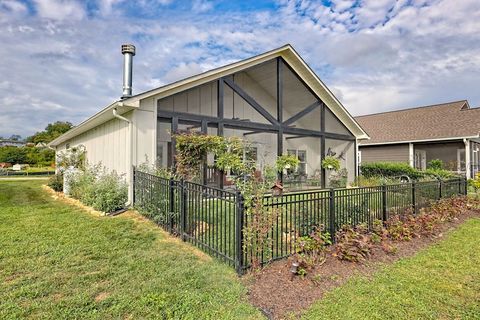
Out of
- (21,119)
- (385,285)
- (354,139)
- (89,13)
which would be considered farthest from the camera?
(21,119)

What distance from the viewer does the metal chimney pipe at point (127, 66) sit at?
8508 millimetres

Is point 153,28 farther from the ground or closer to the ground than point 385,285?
farther from the ground

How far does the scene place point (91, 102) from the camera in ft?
80.9

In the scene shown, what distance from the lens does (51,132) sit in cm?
4231

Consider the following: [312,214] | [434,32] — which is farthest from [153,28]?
[434,32]

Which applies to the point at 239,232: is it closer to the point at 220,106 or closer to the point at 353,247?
the point at 353,247

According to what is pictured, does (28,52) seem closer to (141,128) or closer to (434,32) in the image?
(141,128)

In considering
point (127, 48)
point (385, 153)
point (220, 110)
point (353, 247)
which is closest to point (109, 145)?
point (127, 48)

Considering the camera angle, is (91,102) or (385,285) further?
(91,102)

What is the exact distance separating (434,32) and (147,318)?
48.8ft

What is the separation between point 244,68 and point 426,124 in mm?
15277

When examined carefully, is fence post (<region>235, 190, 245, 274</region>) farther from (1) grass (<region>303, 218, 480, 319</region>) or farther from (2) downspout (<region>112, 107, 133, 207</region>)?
(2) downspout (<region>112, 107, 133, 207</region>)

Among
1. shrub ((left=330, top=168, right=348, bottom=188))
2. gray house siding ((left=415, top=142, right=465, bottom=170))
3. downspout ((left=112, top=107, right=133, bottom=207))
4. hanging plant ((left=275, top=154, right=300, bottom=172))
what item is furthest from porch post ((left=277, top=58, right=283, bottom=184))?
gray house siding ((left=415, top=142, right=465, bottom=170))

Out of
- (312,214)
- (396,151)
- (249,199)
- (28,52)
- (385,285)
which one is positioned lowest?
(385,285)
